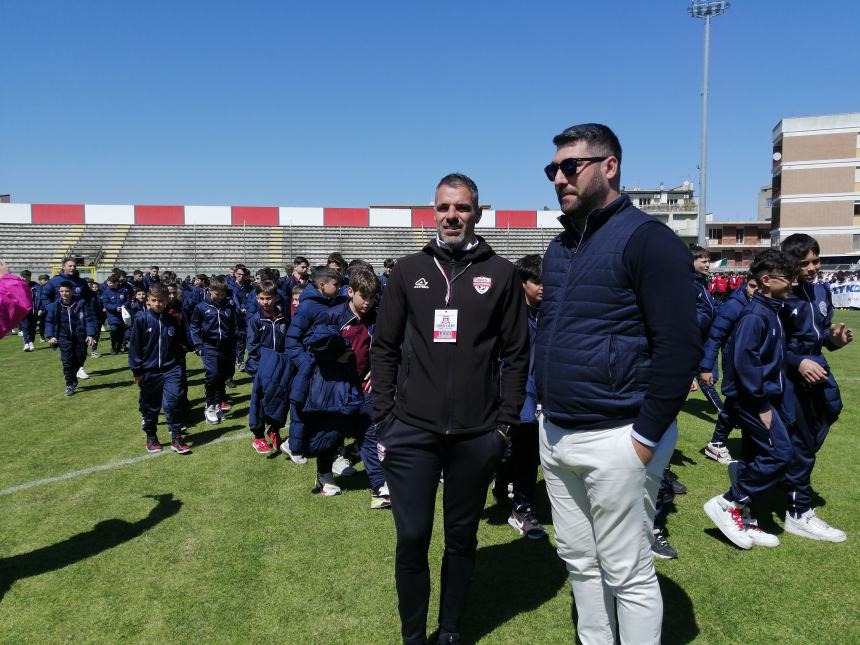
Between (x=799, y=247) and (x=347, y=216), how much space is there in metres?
39.3

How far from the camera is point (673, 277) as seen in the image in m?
1.93

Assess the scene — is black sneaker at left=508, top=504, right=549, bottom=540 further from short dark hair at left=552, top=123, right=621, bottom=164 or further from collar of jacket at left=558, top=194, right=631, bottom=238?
short dark hair at left=552, top=123, right=621, bottom=164

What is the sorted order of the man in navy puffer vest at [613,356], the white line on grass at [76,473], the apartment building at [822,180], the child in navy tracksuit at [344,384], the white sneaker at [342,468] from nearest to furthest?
the man in navy puffer vest at [613,356] → the child in navy tracksuit at [344,384] → the white line on grass at [76,473] → the white sneaker at [342,468] → the apartment building at [822,180]

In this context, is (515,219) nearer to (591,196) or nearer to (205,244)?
(205,244)

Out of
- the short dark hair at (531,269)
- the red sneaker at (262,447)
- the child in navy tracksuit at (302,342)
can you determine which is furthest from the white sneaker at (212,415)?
the short dark hair at (531,269)

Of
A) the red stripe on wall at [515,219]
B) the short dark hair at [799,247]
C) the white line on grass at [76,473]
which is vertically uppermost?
the red stripe on wall at [515,219]

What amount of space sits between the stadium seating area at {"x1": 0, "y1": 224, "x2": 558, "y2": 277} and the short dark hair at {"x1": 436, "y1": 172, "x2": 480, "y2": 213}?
32515 millimetres

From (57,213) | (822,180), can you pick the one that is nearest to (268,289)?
(57,213)

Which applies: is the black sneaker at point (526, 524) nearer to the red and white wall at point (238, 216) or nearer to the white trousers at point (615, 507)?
the white trousers at point (615, 507)

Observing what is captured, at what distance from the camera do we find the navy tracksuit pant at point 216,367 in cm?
742

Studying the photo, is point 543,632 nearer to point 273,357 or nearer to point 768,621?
point 768,621

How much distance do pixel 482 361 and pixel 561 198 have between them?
0.78 metres

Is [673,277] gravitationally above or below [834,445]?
above

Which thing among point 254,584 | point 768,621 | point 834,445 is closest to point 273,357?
point 254,584
